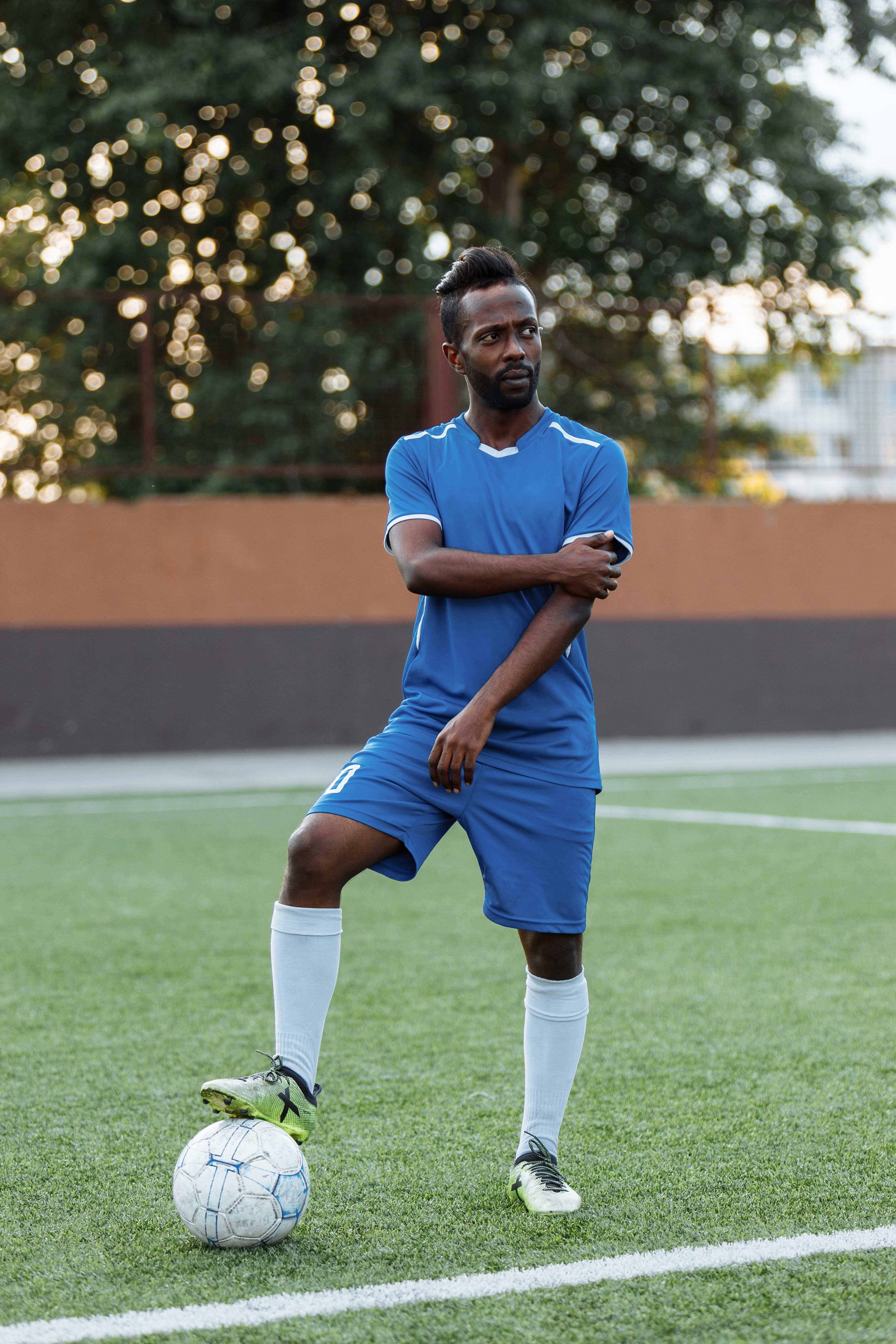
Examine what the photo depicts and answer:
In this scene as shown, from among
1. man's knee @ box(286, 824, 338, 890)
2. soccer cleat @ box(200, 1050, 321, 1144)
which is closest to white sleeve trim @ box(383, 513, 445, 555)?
man's knee @ box(286, 824, 338, 890)

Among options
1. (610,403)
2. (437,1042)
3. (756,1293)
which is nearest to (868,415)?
(610,403)

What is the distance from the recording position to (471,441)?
321cm

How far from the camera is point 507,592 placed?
3.08m

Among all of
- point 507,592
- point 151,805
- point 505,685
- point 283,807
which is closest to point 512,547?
point 507,592

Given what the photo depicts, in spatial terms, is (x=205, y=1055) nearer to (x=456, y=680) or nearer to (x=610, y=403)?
(x=456, y=680)

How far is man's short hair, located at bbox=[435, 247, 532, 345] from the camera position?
3131mm

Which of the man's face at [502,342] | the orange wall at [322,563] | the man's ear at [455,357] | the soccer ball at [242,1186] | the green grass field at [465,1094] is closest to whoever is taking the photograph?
the green grass field at [465,1094]

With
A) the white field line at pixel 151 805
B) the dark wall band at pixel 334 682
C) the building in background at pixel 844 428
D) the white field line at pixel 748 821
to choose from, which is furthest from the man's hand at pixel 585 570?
the building in background at pixel 844 428

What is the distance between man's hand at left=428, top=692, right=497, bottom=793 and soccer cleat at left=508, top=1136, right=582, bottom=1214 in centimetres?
83

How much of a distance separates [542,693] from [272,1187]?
43.5 inches

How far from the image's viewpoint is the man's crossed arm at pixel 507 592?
9.73ft

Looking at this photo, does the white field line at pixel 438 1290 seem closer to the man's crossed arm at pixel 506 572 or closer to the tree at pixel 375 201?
the man's crossed arm at pixel 506 572

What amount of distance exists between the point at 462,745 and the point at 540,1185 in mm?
923

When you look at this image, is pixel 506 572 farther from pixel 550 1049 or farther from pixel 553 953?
pixel 550 1049
